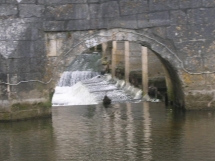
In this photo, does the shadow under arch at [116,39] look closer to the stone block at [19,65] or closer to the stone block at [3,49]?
the stone block at [19,65]

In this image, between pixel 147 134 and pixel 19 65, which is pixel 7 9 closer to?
pixel 19 65

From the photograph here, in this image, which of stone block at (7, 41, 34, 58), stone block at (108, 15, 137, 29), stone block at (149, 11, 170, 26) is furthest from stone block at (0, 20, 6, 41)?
stone block at (149, 11, 170, 26)

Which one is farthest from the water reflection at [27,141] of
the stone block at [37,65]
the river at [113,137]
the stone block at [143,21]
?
the stone block at [143,21]

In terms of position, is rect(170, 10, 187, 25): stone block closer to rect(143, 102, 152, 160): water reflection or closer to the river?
the river

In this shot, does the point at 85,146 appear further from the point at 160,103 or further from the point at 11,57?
the point at 160,103

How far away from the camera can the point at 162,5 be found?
11.0m

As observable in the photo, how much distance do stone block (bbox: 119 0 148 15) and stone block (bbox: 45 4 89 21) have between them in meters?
0.70

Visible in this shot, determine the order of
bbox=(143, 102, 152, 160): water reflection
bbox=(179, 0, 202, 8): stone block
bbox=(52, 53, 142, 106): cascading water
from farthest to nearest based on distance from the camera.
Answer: bbox=(52, 53, 142, 106): cascading water → bbox=(179, 0, 202, 8): stone block → bbox=(143, 102, 152, 160): water reflection

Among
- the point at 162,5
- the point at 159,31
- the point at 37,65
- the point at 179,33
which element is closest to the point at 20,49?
the point at 37,65

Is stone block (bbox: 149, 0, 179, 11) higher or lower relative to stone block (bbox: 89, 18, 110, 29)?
higher

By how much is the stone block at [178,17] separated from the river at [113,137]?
71.4 inches

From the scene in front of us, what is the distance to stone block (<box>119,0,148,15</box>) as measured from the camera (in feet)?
35.5

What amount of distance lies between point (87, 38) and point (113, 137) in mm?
2721

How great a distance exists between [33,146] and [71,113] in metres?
3.87
